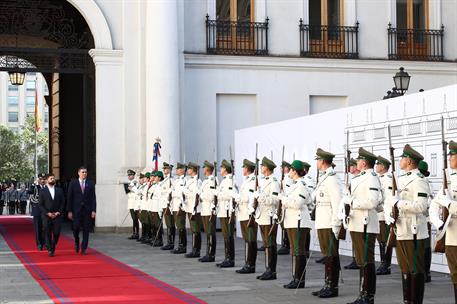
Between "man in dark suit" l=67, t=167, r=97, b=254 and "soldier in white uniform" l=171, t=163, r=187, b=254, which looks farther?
"man in dark suit" l=67, t=167, r=97, b=254

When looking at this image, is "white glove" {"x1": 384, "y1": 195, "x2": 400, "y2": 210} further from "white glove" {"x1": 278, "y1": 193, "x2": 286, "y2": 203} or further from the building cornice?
the building cornice

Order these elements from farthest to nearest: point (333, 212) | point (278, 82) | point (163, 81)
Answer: point (278, 82) < point (163, 81) < point (333, 212)

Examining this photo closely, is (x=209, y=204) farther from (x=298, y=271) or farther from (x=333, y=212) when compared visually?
(x=333, y=212)

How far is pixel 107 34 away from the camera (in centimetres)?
2492

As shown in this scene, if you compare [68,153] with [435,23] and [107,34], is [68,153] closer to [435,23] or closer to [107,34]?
[107,34]

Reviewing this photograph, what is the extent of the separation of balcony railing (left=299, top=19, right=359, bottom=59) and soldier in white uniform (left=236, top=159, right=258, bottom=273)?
13.0m

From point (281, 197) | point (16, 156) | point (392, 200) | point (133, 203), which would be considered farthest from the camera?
point (16, 156)

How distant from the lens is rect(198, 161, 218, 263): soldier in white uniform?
15.8 m

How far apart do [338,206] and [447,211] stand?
95.4 inches

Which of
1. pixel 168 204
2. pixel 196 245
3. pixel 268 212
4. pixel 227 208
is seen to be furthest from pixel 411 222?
pixel 168 204

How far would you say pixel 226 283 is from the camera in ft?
42.2

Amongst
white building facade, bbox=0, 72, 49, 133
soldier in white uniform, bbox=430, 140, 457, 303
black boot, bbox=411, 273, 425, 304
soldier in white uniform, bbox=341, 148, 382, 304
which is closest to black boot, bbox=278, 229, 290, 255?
soldier in white uniform, bbox=341, 148, 382, 304

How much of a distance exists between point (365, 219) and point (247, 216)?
3.71 meters

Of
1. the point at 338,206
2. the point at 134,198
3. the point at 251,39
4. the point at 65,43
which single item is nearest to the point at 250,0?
the point at 251,39
